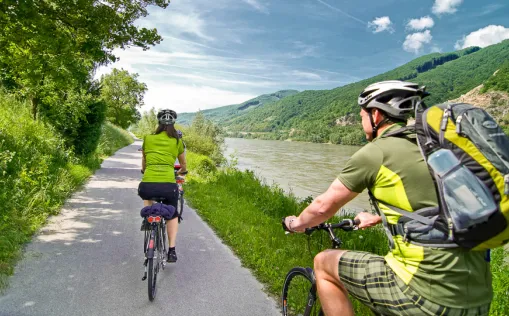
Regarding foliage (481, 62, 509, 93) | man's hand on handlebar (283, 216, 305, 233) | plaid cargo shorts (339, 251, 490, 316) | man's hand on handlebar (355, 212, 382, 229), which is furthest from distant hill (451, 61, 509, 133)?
plaid cargo shorts (339, 251, 490, 316)

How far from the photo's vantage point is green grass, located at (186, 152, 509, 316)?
414 cm

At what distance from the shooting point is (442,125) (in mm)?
1435

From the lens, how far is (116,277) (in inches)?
157

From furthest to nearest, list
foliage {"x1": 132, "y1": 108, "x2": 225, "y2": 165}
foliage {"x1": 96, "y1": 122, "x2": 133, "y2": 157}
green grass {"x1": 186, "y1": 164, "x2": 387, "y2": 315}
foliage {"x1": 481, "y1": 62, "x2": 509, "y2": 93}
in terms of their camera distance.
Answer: foliage {"x1": 481, "y1": 62, "x2": 509, "y2": 93} < foliage {"x1": 132, "y1": 108, "x2": 225, "y2": 165} < foliage {"x1": 96, "y1": 122, "x2": 133, "y2": 157} < green grass {"x1": 186, "y1": 164, "x2": 387, "y2": 315}

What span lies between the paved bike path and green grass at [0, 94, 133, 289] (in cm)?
23

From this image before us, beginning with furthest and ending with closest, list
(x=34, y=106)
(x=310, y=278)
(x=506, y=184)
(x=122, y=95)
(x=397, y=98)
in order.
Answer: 1. (x=122, y=95)
2. (x=34, y=106)
3. (x=310, y=278)
4. (x=397, y=98)
5. (x=506, y=184)

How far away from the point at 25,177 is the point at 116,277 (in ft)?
11.9

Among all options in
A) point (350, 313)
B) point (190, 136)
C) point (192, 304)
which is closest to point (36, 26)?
point (192, 304)

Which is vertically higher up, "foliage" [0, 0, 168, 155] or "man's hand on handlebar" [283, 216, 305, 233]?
"foliage" [0, 0, 168, 155]

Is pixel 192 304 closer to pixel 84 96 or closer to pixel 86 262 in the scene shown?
pixel 86 262

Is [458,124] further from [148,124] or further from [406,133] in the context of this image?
[148,124]

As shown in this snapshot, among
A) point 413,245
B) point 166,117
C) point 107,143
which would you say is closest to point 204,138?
point 107,143

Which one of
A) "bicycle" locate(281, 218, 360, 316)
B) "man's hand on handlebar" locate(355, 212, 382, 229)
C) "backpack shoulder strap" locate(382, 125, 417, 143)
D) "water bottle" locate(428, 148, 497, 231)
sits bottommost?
"bicycle" locate(281, 218, 360, 316)

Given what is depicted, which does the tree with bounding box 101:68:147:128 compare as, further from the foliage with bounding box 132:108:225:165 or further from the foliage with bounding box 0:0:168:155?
the foliage with bounding box 0:0:168:155
